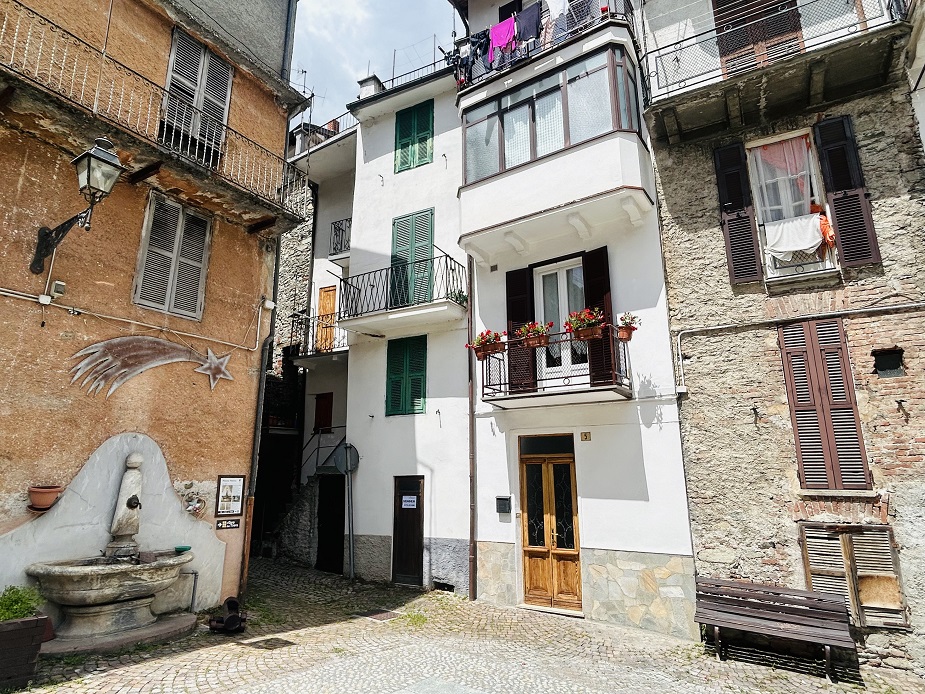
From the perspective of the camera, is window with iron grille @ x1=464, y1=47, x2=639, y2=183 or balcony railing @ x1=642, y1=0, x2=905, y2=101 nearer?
balcony railing @ x1=642, y1=0, x2=905, y2=101

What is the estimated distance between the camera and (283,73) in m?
11.3

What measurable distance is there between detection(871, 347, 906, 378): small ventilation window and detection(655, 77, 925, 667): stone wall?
9 centimetres

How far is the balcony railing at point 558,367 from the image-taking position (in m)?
9.04

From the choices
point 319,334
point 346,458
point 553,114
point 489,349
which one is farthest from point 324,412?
point 553,114

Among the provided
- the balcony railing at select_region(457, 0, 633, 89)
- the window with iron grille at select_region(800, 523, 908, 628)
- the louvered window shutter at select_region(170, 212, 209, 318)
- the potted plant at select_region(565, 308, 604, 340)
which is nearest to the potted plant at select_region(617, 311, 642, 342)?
the potted plant at select_region(565, 308, 604, 340)

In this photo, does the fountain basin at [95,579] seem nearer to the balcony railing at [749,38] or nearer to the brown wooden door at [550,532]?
the brown wooden door at [550,532]

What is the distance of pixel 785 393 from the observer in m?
7.93

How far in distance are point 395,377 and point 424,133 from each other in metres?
6.27

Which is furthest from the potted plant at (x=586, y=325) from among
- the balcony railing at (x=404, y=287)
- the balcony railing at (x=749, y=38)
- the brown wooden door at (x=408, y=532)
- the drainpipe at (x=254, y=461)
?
the drainpipe at (x=254, y=461)

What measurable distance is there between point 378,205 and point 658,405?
8.66 m

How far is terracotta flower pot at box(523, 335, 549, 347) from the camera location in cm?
941

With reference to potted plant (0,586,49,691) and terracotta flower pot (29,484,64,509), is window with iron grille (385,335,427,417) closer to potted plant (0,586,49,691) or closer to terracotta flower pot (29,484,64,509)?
terracotta flower pot (29,484,64,509)

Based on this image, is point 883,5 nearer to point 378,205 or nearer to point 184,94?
point 378,205

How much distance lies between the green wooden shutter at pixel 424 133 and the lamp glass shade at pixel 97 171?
781 centimetres
